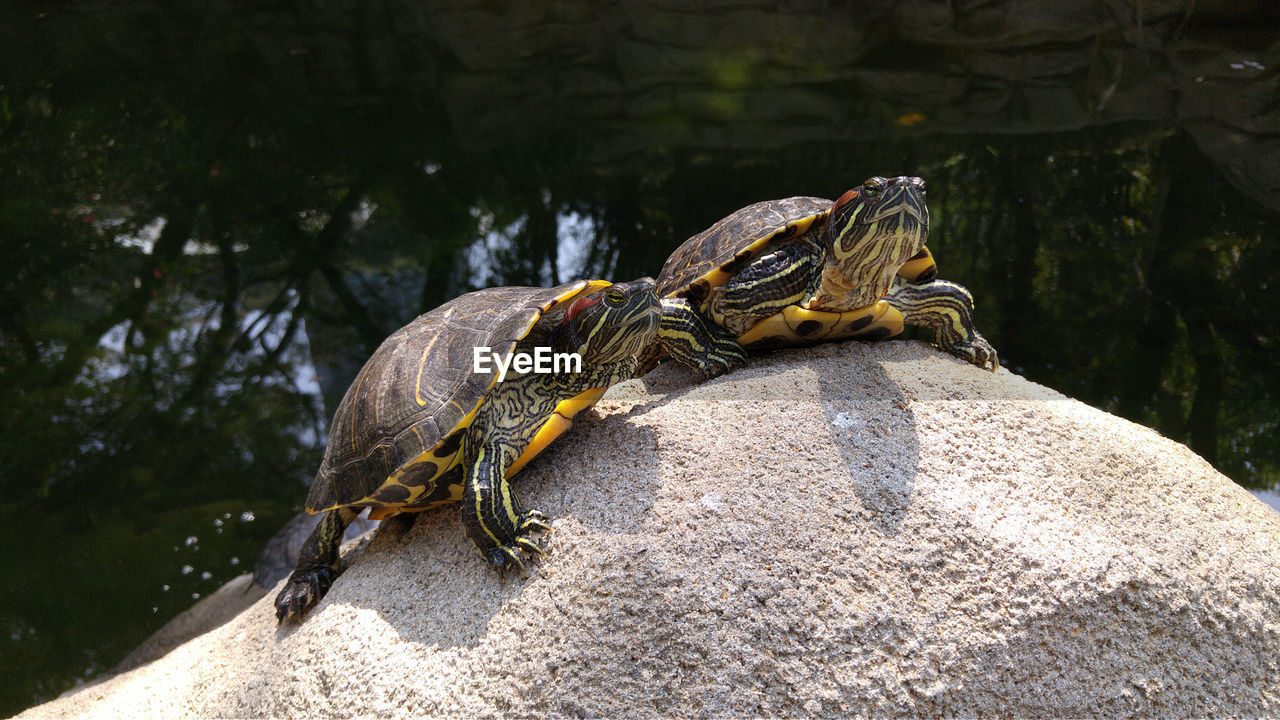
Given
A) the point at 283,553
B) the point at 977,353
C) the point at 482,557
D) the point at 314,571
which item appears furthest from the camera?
the point at 283,553

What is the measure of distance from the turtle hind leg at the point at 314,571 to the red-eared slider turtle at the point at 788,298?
145 centimetres

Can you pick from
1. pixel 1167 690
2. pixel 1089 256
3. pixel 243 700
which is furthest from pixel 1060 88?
pixel 243 700

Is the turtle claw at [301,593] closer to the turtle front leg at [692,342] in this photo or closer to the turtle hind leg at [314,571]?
the turtle hind leg at [314,571]

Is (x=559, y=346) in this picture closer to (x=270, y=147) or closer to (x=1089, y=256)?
(x=1089, y=256)

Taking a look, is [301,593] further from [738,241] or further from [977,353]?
[977,353]

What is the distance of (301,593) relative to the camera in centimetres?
266

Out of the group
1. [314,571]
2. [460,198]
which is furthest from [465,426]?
[460,198]

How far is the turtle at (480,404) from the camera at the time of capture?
227cm

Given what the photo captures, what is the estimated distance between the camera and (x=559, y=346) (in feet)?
8.25

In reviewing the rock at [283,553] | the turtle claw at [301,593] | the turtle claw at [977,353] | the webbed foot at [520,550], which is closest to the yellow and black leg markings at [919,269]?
the turtle claw at [977,353]

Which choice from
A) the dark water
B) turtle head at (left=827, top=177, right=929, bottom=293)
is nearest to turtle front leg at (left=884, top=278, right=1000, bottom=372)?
turtle head at (left=827, top=177, right=929, bottom=293)

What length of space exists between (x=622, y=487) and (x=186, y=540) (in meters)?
3.71

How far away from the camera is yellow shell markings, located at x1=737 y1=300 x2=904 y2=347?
9.52 ft

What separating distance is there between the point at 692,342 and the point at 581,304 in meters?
0.67
